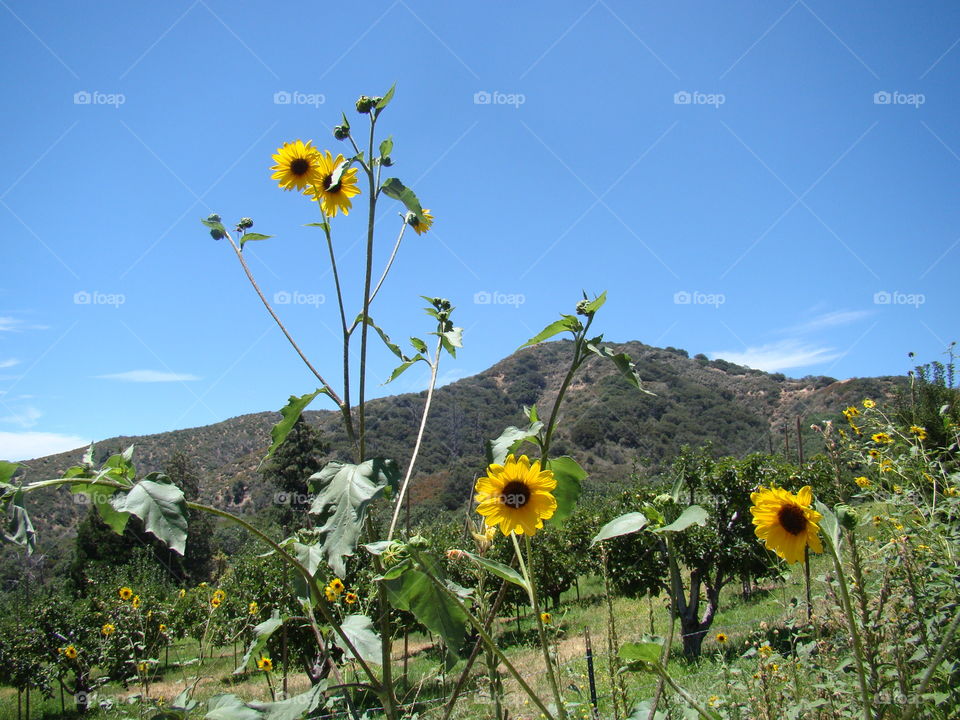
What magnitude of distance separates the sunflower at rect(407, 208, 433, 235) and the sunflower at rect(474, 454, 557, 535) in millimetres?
680

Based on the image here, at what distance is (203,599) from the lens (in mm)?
15703

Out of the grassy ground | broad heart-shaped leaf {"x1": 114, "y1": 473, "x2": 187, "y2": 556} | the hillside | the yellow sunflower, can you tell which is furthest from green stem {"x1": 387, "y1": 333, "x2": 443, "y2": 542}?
the hillside

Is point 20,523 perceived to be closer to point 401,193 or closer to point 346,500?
point 346,500

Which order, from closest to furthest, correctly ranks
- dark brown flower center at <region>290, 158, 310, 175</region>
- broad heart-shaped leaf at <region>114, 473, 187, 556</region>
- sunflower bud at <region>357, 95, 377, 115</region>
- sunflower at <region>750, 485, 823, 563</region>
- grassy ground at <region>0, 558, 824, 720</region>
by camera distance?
broad heart-shaped leaf at <region>114, 473, 187, 556</region> → sunflower at <region>750, 485, 823, 563</region> → sunflower bud at <region>357, 95, 377, 115</region> → dark brown flower center at <region>290, 158, 310, 175</region> → grassy ground at <region>0, 558, 824, 720</region>

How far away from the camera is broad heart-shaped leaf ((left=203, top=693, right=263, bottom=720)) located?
1.09m

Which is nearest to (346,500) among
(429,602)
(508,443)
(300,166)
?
(429,602)

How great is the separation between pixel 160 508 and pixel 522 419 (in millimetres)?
61162

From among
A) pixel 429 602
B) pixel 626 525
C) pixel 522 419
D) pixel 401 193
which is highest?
pixel 522 419

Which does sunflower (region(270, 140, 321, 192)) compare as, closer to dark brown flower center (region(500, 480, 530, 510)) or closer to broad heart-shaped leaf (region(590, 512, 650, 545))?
dark brown flower center (region(500, 480, 530, 510))

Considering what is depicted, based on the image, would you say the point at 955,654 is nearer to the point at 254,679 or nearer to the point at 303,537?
the point at 303,537

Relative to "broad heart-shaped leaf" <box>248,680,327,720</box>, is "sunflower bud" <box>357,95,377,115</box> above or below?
above

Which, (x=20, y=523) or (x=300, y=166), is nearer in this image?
(x=20, y=523)

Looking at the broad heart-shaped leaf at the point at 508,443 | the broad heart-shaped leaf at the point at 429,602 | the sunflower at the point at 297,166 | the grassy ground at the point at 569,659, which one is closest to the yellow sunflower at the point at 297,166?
the sunflower at the point at 297,166

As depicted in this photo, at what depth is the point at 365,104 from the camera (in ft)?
4.79
